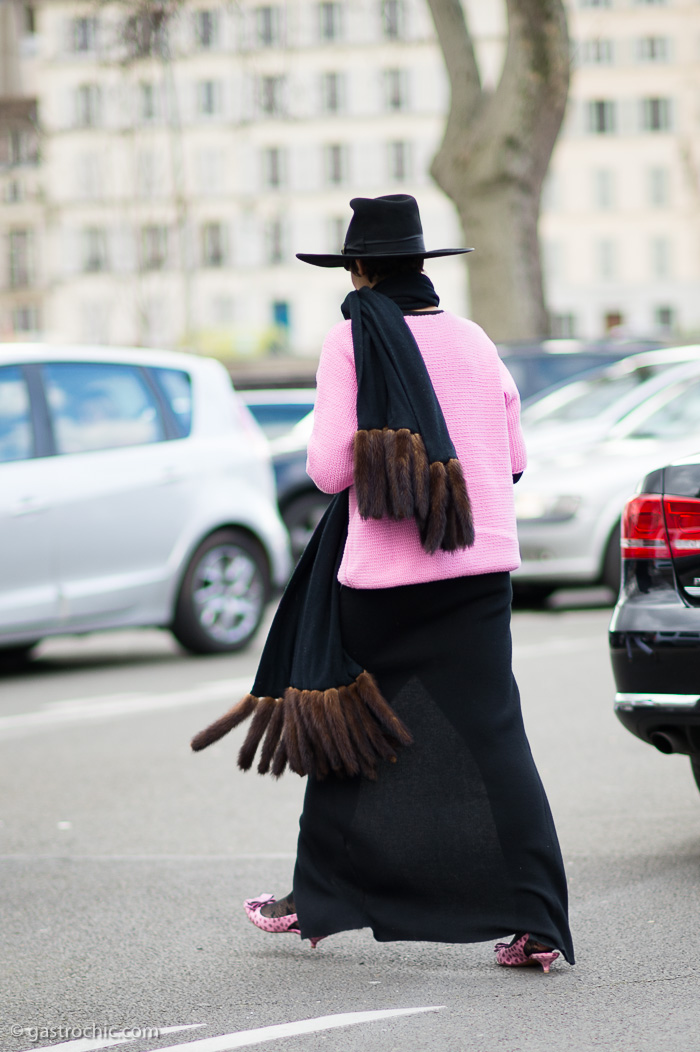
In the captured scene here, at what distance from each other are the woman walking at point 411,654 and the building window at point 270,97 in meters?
14.3

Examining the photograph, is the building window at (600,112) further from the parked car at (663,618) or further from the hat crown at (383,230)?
the hat crown at (383,230)

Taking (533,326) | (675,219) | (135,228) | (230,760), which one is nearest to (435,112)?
(675,219)

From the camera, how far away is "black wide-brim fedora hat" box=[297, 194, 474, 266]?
12.7 feet

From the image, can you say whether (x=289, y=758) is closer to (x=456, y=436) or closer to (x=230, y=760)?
(x=456, y=436)

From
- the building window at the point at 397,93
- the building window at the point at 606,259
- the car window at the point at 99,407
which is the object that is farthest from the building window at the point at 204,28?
the building window at the point at 606,259

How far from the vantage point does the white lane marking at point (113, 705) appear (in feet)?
25.5


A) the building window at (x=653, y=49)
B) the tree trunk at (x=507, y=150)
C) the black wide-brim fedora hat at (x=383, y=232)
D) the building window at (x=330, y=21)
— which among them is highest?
the building window at (x=330, y=21)

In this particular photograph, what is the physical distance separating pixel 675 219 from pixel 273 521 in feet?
200

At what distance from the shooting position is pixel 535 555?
11.3 meters

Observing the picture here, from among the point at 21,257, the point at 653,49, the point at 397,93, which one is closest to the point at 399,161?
the point at 397,93

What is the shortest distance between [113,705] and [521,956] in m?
4.61

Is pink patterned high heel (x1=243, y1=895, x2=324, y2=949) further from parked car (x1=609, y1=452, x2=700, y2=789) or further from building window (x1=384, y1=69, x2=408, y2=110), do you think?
building window (x1=384, y1=69, x2=408, y2=110)

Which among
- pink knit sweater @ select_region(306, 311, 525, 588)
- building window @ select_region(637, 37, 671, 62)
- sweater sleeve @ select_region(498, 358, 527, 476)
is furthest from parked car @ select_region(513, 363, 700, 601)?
building window @ select_region(637, 37, 671, 62)

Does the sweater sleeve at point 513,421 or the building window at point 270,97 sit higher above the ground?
the building window at point 270,97
